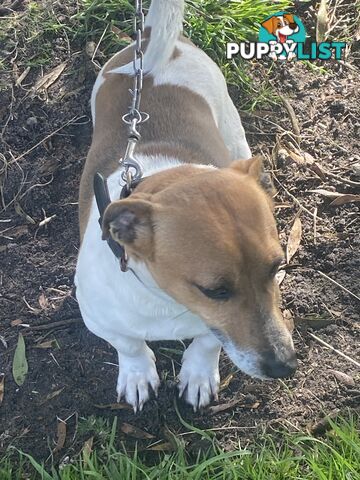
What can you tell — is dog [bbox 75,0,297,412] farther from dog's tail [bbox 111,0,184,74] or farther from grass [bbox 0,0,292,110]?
grass [bbox 0,0,292,110]

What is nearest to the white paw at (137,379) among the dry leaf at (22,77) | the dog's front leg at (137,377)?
the dog's front leg at (137,377)

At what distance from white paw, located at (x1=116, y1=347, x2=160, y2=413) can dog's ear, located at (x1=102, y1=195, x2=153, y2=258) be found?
0.99m

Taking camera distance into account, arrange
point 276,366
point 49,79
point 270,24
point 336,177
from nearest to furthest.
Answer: point 276,366
point 336,177
point 49,79
point 270,24

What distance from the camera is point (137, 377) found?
368 centimetres

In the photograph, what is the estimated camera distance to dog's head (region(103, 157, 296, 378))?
104 inches

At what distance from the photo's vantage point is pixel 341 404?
12.2 ft

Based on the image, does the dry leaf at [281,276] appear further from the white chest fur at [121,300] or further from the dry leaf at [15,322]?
the dry leaf at [15,322]

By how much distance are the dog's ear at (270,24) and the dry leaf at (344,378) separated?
2408mm

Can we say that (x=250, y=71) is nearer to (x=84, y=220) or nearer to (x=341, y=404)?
(x=84, y=220)

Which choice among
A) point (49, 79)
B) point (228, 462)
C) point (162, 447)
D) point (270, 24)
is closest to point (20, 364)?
point (162, 447)

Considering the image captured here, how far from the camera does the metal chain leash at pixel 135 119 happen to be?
3038mm

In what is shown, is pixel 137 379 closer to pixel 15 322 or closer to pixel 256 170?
pixel 15 322

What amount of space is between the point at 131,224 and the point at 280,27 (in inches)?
108

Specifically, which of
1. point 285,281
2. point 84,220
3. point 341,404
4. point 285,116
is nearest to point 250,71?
point 285,116
